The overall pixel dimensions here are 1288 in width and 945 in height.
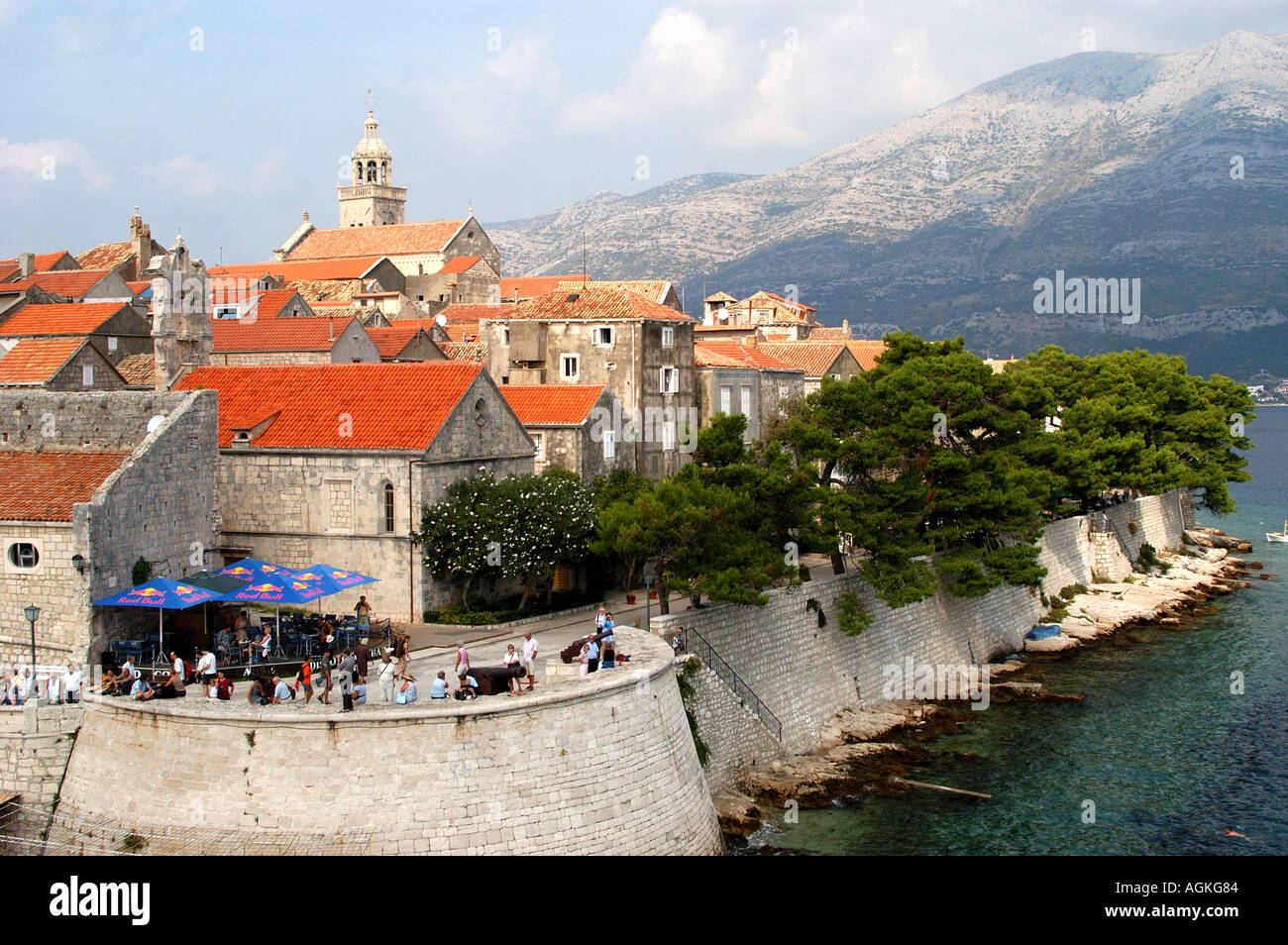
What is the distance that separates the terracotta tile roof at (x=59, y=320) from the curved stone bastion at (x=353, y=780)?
30.0 m

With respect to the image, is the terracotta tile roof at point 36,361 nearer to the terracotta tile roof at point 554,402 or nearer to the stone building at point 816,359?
the terracotta tile roof at point 554,402

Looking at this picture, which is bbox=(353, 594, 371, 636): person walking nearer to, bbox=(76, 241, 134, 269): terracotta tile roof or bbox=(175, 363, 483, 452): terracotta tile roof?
bbox=(175, 363, 483, 452): terracotta tile roof

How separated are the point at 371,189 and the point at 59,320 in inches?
3513

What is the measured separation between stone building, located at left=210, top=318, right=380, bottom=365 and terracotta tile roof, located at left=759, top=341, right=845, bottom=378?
23.2 metres

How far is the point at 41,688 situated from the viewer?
27.6 metres

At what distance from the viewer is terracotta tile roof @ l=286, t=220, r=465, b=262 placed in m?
112

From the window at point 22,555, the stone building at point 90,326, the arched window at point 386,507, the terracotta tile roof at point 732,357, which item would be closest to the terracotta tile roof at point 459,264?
the terracotta tile roof at point 732,357

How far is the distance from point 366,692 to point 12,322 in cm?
3391

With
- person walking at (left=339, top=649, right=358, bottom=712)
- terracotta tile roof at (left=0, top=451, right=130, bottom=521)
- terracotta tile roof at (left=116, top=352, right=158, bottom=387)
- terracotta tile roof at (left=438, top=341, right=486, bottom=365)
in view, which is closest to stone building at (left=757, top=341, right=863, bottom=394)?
terracotta tile roof at (left=438, top=341, right=486, bottom=365)

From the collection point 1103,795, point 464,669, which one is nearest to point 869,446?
point 1103,795

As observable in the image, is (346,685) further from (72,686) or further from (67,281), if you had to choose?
(67,281)

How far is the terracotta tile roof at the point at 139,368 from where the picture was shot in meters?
49.6
